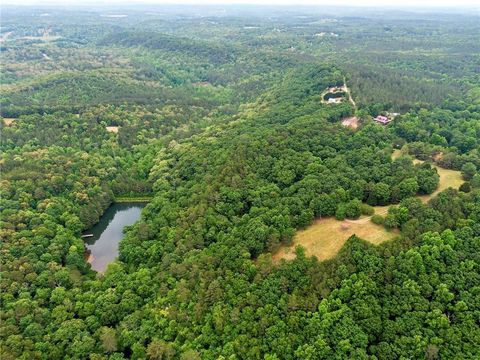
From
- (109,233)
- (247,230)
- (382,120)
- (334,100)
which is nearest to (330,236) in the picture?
(247,230)

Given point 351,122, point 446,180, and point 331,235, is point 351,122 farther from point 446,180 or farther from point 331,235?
point 331,235

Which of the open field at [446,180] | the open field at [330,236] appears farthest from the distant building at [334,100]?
the open field at [330,236]

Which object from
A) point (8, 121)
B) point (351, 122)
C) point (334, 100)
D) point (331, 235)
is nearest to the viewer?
point (331, 235)

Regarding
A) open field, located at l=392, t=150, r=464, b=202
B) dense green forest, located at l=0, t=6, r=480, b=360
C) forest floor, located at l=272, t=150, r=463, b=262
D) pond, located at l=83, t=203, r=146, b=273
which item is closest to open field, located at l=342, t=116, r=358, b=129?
dense green forest, located at l=0, t=6, r=480, b=360

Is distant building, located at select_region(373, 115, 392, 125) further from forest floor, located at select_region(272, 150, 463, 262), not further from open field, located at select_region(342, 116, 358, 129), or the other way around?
forest floor, located at select_region(272, 150, 463, 262)

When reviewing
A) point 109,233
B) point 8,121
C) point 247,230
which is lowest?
point 109,233

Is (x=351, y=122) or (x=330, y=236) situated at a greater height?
(x=351, y=122)
